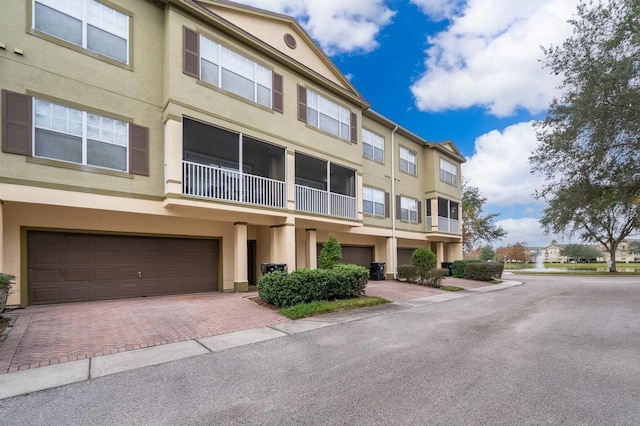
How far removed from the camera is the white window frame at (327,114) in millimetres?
14758

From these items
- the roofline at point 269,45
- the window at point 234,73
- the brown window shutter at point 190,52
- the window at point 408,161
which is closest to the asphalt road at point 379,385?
the brown window shutter at point 190,52

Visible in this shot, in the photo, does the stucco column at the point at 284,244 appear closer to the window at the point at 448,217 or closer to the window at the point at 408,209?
the window at the point at 408,209

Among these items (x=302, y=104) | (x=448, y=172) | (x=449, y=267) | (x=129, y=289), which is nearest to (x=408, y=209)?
(x=449, y=267)

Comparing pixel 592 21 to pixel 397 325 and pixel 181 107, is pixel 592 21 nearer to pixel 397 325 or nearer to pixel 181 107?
pixel 397 325

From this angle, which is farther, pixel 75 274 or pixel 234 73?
pixel 234 73

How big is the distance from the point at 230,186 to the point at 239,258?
9.34 ft

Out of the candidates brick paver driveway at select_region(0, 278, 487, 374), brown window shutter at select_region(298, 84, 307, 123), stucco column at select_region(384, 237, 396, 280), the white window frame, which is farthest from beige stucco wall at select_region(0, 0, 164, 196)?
stucco column at select_region(384, 237, 396, 280)

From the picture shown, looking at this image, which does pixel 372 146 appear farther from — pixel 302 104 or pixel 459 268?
pixel 459 268

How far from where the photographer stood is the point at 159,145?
35.2 ft

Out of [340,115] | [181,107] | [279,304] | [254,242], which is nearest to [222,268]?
[254,242]

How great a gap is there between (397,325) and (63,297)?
943 cm

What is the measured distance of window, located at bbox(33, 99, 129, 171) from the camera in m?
8.73

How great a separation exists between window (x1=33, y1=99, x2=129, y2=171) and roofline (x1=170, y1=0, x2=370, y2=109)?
447 centimetres

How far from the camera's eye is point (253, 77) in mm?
12586
